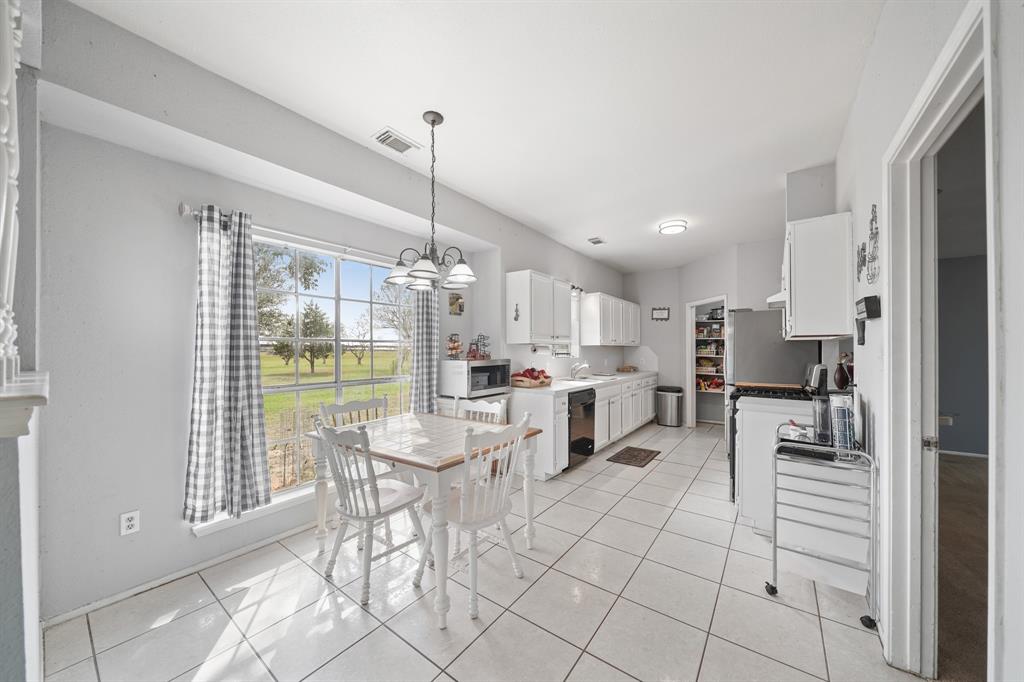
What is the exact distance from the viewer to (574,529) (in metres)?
2.86

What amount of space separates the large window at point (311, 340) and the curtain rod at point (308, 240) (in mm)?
73

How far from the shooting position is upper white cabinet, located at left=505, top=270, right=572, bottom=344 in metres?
4.26

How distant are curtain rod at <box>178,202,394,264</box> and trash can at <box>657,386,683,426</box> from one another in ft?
16.1

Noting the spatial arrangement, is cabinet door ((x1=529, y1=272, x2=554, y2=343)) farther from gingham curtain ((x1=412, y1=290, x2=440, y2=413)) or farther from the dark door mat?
the dark door mat

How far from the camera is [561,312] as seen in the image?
4.90 metres

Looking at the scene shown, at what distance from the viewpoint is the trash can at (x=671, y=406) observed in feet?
20.8

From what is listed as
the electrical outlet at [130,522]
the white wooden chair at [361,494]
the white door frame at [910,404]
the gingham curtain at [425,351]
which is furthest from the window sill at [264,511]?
the white door frame at [910,404]

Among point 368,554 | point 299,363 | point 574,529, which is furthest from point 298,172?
point 574,529

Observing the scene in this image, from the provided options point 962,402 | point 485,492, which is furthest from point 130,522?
point 962,402

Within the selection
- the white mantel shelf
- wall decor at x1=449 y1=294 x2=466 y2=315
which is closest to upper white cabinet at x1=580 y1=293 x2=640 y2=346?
wall decor at x1=449 y1=294 x2=466 y2=315

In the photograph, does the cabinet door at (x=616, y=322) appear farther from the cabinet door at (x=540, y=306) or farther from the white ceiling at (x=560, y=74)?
the white ceiling at (x=560, y=74)

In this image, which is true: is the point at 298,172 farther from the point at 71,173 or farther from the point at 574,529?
the point at 574,529

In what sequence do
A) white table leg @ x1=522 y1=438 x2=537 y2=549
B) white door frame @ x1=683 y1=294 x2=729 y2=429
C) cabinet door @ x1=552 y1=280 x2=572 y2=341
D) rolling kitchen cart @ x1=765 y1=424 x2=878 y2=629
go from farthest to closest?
1. white door frame @ x1=683 y1=294 x2=729 y2=429
2. cabinet door @ x1=552 y1=280 x2=572 y2=341
3. white table leg @ x1=522 y1=438 x2=537 y2=549
4. rolling kitchen cart @ x1=765 y1=424 x2=878 y2=629

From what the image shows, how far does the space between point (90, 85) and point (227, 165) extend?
2.16 ft
